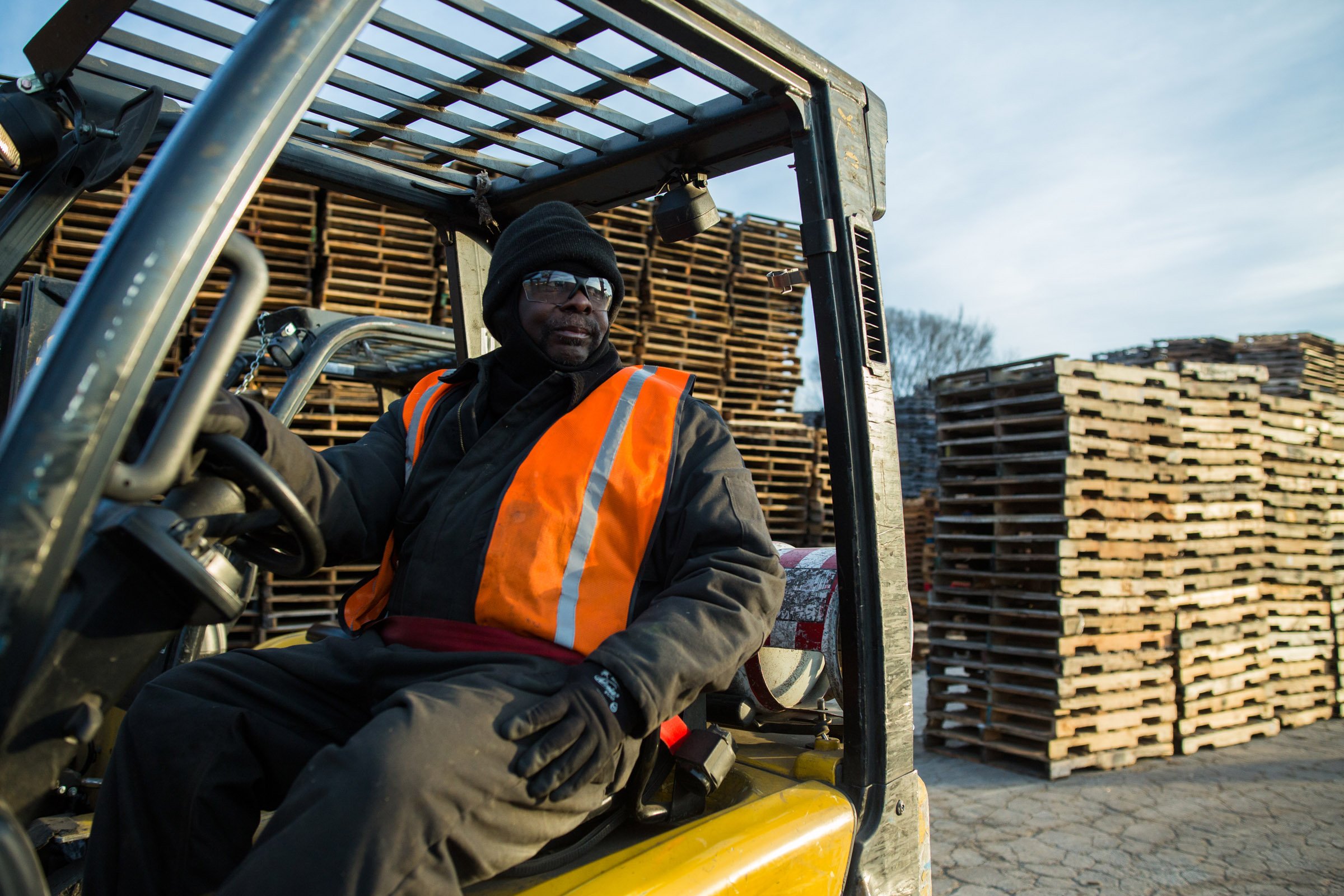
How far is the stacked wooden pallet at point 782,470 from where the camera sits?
→ 934 centimetres

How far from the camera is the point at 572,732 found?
1353 millimetres

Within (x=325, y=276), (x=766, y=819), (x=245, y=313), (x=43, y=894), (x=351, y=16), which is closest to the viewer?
(x=43, y=894)

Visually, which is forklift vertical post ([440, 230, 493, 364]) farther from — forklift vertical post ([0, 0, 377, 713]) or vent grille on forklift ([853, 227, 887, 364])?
forklift vertical post ([0, 0, 377, 713])

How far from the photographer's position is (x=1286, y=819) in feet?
15.8

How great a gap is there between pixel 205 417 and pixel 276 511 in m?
0.21

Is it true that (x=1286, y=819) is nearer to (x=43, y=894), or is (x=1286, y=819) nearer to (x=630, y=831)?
(x=630, y=831)

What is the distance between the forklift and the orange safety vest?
0.37 metres

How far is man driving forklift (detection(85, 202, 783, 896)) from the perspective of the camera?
4.03ft

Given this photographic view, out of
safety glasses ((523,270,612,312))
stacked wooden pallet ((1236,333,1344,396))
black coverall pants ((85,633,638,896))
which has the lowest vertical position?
black coverall pants ((85,633,638,896))

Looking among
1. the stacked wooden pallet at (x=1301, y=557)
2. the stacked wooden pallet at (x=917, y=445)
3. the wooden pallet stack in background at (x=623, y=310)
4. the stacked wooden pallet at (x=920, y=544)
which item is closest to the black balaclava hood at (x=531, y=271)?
the wooden pallet stack in background at (x=623, y=310)

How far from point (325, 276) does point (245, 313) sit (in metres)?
6.23

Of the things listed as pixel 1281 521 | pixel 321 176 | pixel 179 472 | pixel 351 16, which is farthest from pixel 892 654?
pixel 1281 521

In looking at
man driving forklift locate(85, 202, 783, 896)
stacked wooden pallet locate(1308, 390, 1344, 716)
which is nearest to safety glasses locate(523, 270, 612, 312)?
man driving forklift locate(85, 202, 783, 896)

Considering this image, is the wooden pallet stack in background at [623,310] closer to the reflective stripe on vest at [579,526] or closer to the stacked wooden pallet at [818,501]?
the stacked wooden pallet at [818,501]
